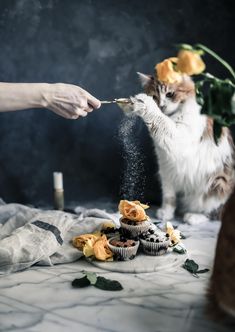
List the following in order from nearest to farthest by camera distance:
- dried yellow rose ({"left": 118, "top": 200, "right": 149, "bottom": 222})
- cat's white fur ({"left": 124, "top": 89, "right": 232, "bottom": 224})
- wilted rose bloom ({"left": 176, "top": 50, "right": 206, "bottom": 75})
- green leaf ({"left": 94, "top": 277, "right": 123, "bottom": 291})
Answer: wilted rose bloom ({"left": 176, "top": 50, "right": 206, "bottom": 75}) < green leaf ({"left": 94, "top": 277, "right": 123, "bottom": 291}) < dried yellow rose ({"left": 118, "top": 200, "right": 149, "bottom": 222}) < cat's white fur ({"left": 124, "top": 89, "right": 232, "bottom": 224})

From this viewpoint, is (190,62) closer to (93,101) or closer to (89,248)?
(93,101)

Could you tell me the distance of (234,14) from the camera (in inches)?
91.0

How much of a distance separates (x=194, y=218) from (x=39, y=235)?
30.6 inches

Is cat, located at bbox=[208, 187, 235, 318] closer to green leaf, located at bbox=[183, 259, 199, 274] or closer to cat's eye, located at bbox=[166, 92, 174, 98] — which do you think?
green leaf, located at bbox=[183, 259, 199, 274]

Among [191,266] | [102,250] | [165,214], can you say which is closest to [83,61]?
[165,214]

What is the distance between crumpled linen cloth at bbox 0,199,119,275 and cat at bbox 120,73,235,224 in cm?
37

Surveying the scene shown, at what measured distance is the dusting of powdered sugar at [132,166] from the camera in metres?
2.37

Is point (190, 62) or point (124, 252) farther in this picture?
point (124, 252)

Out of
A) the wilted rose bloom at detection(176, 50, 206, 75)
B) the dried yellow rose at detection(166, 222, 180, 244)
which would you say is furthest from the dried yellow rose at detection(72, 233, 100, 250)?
the wilted rose bloom at detection(176, 50, 206, 75)

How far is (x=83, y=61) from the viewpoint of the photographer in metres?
2.32

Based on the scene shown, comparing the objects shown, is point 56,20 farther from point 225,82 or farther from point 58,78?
point 225,82

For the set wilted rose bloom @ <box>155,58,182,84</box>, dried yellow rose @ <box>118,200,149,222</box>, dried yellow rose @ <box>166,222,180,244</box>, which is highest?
wilted rose bloom @ <box>155,58,182,84</box>

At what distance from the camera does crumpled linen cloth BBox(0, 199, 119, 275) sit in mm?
1551

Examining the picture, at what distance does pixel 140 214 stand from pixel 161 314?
1.42 feet
